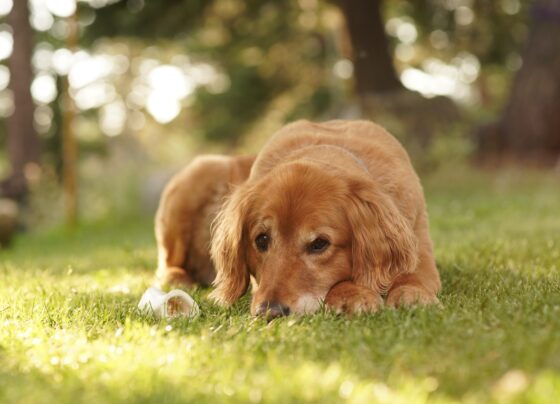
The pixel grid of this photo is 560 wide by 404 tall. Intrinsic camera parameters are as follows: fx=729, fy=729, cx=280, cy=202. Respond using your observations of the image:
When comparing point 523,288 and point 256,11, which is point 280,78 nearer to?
point 256,11

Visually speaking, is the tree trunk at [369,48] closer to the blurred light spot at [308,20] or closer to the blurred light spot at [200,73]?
the blurred light spot at [308,20]

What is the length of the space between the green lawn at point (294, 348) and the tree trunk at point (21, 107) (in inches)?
370

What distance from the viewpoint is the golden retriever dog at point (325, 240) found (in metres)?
3.68

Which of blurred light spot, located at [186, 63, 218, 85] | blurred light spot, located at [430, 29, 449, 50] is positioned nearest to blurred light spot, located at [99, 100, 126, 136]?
blurred light spot, located at [186, 63, 218, 85]

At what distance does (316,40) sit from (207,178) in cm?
1961

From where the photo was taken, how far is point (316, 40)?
80.4 feet

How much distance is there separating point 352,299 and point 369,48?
1177 centimetres

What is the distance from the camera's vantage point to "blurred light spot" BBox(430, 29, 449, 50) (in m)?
19.6

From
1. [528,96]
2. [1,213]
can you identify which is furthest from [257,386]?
[528,96]

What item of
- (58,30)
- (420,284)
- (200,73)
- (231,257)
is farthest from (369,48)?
(200,73)

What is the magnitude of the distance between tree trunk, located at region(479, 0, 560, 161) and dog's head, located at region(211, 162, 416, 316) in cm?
1050

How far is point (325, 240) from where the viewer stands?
3.82m

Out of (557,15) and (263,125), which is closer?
(557,15)

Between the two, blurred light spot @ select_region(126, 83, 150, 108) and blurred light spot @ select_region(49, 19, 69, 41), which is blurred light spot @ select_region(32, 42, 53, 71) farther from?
blurred light spot @ select_region(126, 83, 150, 108)
